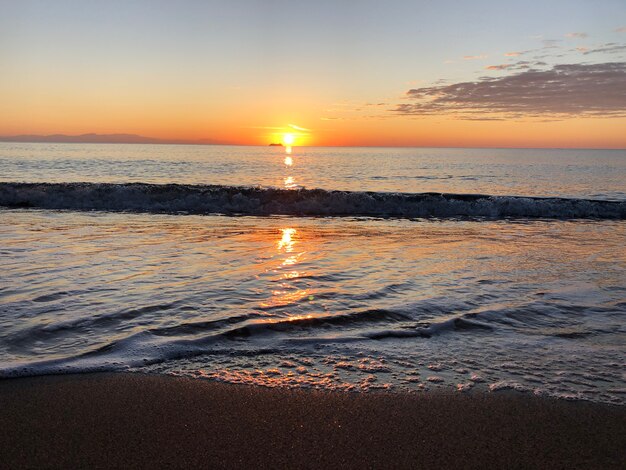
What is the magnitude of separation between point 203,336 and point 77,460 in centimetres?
227

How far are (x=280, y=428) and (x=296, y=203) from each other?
19078 mm

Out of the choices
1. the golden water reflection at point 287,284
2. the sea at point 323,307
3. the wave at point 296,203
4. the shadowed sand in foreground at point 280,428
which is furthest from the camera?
the wave at point 296,203

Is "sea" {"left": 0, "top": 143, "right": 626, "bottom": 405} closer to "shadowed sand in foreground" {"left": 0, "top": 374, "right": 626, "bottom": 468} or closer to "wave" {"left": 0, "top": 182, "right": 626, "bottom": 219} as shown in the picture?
"shadowed sand in foreground" {"left": 0, "top": 374, "right": 626, "bottom": 468}

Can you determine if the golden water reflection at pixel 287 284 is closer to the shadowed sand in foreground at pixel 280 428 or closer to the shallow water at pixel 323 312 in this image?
the shallow water at pixel 323 312

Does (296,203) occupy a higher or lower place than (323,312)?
higher

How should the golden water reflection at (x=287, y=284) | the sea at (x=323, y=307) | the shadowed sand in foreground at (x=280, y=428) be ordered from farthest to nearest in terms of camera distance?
the golden water reflection at (x=287, y=284) → the sea at (x=323, y=307) → the shadowed sand in foreground at (x=280, y=428)

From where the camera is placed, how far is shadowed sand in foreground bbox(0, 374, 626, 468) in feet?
10.2

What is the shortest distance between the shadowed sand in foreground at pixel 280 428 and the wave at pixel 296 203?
16709mm

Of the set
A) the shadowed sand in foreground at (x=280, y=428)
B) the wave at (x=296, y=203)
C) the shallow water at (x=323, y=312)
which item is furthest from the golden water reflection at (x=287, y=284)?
the wave at (x=296, y=203)

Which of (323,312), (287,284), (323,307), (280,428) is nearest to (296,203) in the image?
(287,284)

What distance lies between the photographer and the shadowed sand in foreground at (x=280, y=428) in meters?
3.12

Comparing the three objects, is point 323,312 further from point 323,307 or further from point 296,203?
point 296,203

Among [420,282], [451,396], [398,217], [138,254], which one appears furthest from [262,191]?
[451,396]

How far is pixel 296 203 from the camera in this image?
22.4 m
